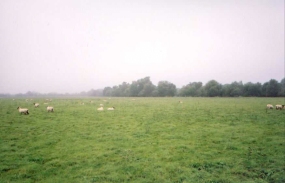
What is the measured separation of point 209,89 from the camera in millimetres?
117688

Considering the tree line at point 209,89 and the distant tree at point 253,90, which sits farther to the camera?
the distant tree at point 253,90

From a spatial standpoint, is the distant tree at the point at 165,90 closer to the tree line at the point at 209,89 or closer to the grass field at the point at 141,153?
the tree line at the point at 209,89

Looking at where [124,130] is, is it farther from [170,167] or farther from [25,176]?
[25,176]

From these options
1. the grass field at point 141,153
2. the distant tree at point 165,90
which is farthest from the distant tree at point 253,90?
the grass field at point 141,153

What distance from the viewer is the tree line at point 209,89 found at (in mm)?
103312

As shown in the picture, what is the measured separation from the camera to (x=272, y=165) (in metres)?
11.3

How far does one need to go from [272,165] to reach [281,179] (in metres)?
1.60

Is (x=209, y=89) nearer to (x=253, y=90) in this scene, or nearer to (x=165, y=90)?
(x=253, y=90)

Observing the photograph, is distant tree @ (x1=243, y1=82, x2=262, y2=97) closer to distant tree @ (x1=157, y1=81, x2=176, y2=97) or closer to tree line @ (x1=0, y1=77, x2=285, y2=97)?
tree line @ (x1=0, y1=77, x2=285, y2=97)

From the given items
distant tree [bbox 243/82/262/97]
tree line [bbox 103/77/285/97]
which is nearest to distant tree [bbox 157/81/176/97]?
tree line [bbox 103/77/285/97]

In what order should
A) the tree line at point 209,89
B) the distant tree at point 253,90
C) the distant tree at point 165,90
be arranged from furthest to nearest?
the distant tree at point 165,90
the distant tree at point 253,90
the tree line at point 209,89

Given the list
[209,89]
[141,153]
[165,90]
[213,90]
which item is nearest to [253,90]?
[213,90]

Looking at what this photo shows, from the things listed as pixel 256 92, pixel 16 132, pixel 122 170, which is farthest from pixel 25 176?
pixel 256 92

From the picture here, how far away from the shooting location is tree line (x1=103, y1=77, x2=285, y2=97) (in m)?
103
